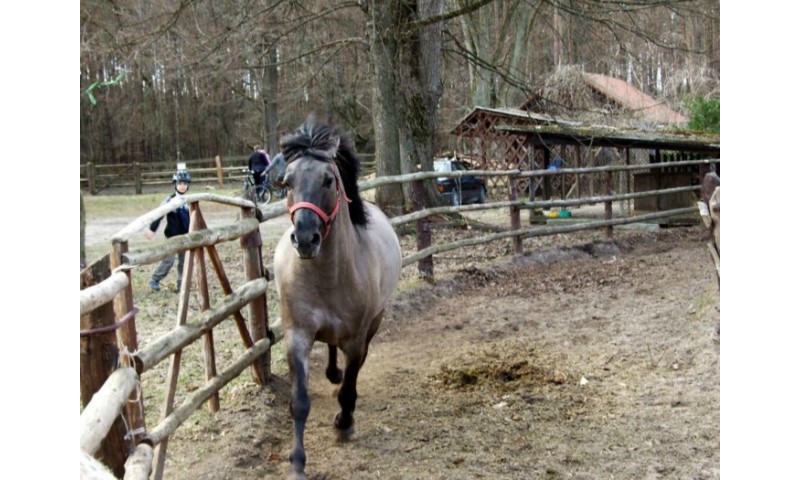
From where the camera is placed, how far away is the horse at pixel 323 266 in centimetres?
365

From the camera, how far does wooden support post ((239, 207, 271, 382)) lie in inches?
193

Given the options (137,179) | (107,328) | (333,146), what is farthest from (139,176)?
(107,328)

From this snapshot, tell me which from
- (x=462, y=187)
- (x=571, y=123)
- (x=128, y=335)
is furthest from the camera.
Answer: (x=462, y=187)

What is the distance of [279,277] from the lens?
4.20 m

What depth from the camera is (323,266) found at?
13.0 ft

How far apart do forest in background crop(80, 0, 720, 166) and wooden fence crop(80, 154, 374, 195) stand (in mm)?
2508

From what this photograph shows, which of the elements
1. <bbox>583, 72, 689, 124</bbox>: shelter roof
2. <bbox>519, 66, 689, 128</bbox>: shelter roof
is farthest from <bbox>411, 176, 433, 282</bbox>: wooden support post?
<bbox>583, 72, 689, 124</bbox>: shelter roof

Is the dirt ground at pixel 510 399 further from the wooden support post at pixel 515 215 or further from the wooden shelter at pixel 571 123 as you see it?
the wooden shelter at pixel 571 123

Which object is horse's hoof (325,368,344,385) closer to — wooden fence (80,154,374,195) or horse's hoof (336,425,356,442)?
horse's hoof (336,425,356,442)

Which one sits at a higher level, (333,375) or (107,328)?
(107,328)

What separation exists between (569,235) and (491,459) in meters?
9.10

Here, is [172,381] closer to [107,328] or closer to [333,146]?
[107,328]

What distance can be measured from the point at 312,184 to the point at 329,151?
0.32 metres
